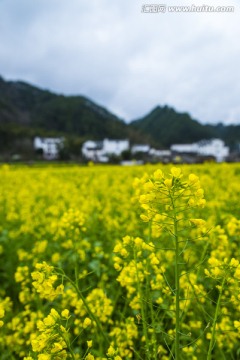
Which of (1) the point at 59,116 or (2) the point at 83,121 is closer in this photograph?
(2) the point at 83,121

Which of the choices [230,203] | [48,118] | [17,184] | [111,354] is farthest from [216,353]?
[48,118]

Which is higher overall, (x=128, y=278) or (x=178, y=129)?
(x=178, y=129)

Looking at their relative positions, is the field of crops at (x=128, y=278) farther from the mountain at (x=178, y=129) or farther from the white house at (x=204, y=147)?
the mountain at (x=178, y=129)

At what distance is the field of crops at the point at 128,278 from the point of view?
45.3 inches

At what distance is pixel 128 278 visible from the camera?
66.9 inches

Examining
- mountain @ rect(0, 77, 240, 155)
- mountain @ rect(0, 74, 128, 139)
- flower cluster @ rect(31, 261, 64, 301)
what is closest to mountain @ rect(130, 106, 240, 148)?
mountain @ rect(0, 77, 240, 155)

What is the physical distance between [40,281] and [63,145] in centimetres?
4583

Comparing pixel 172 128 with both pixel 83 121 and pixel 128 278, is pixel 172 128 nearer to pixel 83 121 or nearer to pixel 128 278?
pixel 83 121

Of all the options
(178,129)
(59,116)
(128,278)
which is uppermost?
(59,116)

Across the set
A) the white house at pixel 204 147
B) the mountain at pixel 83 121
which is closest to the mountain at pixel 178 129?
the mountain at pixel 83 121

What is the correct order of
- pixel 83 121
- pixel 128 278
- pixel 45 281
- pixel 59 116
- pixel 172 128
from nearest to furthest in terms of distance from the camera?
pixel 45 281
pixel 128 278
pixel 83 121
pixel 59 116
pixel 172 128

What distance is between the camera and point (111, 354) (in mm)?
1164

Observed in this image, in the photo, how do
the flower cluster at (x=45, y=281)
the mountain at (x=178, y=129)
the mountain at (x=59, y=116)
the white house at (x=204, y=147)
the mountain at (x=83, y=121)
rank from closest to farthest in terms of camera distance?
1. the flower cluster at (x=45, y=281)
2. the white house at (x=204, y=147)
3. the mountain at (x=83, y=121)
4. the mountain at (x=59, y=116)
5. the mountain at (x=178, y=129)

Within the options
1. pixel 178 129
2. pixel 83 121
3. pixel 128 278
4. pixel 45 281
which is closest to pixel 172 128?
pixel 178 129
